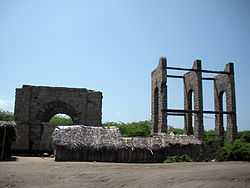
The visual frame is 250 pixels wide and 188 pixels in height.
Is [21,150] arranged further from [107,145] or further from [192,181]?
[192,181]

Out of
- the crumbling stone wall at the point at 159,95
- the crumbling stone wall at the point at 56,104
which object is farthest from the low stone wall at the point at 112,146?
the crumbling stone wall at the point at 56,104

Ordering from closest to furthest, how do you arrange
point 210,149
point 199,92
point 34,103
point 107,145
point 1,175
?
point 1,175 → point 107,145 → point 210,149 → point 199,92 → point 34,103

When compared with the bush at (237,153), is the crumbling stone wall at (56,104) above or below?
above

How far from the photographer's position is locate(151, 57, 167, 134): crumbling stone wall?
85.7ft

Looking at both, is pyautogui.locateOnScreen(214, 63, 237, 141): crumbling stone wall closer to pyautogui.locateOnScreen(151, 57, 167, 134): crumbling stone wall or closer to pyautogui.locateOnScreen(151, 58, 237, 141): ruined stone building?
pyautogui.locateOnScreen(151, 58, 237, 141): ruined stone building

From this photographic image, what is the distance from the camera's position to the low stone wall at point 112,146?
19845 millimetres

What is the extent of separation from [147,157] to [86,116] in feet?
40.1

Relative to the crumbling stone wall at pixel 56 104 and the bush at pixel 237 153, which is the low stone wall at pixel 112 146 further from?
the crumbling stone wall at pixel 56 104

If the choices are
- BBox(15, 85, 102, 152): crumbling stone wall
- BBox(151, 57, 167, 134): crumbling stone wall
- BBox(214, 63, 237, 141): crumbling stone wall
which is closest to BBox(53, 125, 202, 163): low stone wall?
BBox(151, 57, 167, 134): crumbling stone wall

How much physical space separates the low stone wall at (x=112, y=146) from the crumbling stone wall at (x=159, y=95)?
4.07 meters

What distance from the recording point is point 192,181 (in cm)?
873

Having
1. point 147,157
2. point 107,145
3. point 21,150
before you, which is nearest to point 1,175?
point 107,145

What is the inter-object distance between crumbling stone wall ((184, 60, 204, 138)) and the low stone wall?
4798mm

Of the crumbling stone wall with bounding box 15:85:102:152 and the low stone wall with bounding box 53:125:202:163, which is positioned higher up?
the crumbling stone wall with bounding box 15:85:102:152
